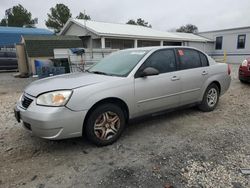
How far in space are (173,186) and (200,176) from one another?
15.9 inches

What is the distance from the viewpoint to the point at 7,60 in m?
15.5

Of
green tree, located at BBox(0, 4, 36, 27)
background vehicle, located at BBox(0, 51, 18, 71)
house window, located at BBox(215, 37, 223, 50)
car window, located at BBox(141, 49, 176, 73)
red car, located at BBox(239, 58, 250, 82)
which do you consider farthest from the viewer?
green tree, located at BBox(0, 4, 36, 27)

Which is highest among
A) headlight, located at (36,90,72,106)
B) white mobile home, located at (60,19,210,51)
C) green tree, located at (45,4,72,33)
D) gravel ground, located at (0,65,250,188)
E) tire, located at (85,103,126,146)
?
green tree, located at (45,4,72,33)

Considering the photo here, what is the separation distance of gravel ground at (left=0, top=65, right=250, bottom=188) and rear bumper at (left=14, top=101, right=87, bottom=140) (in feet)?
1.26

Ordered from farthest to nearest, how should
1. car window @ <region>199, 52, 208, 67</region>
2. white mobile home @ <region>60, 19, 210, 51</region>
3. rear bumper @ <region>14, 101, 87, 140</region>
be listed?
white mobile home @ <region>60, 19, 210, 51</region> → car window @ <region>199, 52, 208, 67</region> → rear bumper @ <region>14, 101, 87, 140</region>

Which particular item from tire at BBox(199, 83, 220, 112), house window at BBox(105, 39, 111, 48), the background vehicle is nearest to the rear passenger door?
tire at BBox(199, 83, 220, 112)

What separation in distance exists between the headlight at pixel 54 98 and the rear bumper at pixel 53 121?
0.07 m

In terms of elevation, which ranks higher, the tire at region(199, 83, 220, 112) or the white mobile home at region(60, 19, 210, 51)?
the white mobile home at region(60, 19, 210, 51)

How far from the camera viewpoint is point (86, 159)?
3086 mm

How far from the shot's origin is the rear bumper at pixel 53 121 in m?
2.92

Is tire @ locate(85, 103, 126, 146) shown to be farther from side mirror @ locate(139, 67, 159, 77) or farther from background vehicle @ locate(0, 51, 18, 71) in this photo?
background vehicle @ locate(0, 51, 18, 71)

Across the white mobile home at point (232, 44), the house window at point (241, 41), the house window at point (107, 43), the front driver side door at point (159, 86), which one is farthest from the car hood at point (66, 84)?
the house window at point (241, 41)

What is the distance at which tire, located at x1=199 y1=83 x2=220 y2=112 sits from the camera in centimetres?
496

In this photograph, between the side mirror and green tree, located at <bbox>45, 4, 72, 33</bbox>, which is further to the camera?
green tree, located at <bbox>45, 4, 72, 33</bbox>
